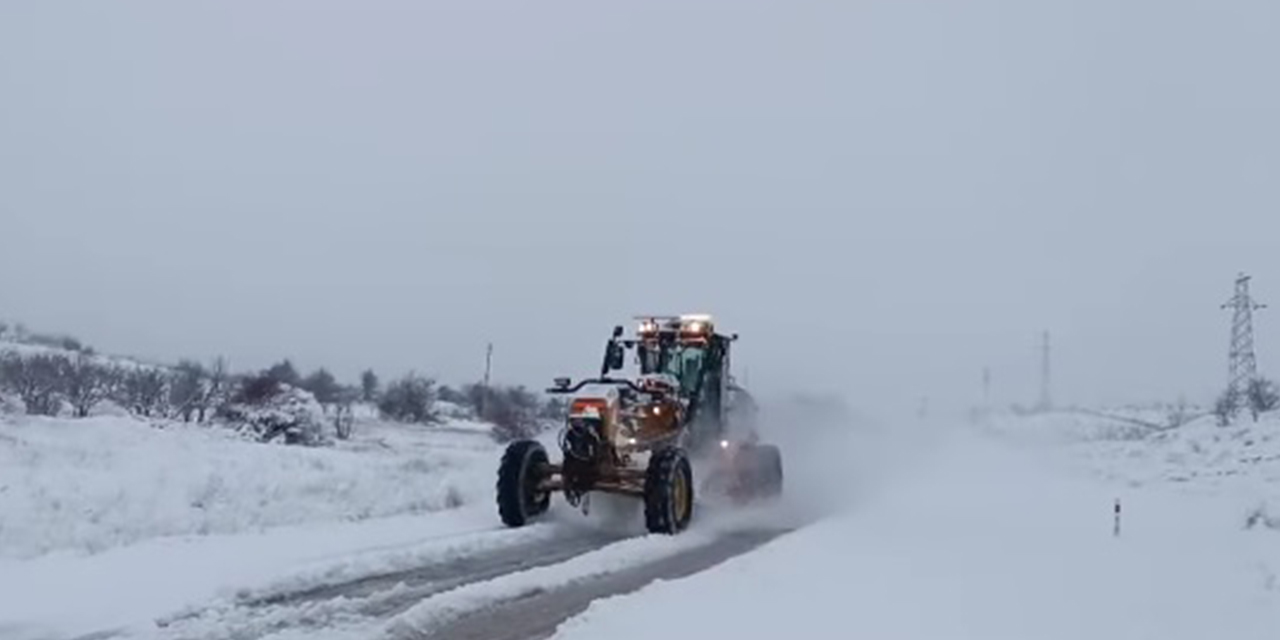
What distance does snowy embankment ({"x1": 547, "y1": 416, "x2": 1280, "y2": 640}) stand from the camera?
11.5 metres

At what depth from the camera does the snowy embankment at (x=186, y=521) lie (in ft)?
37.7

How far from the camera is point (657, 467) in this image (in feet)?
60.3

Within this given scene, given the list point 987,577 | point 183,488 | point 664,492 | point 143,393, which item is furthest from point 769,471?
point 143,393

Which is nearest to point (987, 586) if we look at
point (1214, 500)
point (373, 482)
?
point (373, 482)

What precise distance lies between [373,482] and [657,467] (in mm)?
6206

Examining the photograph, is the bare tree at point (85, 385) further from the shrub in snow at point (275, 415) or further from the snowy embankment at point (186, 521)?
the snowy embankment at point (186, 521)

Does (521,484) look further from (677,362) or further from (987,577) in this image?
(987,577)

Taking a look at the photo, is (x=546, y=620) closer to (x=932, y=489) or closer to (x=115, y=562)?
(x=115, y=562)

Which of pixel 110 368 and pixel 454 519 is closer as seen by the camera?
pixel 454 519

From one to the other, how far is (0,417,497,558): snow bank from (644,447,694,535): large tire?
4169mm

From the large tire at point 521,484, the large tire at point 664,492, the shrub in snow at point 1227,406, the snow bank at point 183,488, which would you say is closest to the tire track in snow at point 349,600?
the large tire at point 664,492

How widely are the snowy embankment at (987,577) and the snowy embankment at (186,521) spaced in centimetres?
398

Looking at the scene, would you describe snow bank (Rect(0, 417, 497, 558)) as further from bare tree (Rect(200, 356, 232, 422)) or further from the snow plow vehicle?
bare tree (Rect(200, 356, 232, 422))

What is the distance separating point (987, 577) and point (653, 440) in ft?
21.3
